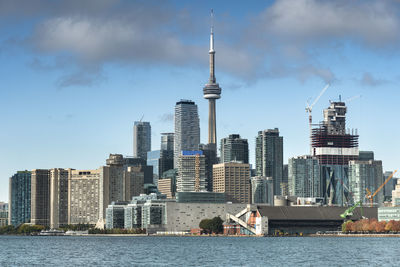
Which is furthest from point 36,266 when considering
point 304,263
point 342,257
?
point 342,257

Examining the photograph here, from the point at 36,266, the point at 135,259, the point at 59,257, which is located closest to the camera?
the point at 36,266

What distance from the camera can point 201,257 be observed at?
16762cm

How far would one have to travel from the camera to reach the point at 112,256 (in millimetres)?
174375

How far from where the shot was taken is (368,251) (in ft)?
593

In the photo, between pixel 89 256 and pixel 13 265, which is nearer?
pixel 13 265

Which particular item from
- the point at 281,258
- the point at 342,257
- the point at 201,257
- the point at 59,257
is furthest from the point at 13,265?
the point at 342,257

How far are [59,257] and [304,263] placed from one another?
5496cm

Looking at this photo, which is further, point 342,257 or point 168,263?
point 342,257

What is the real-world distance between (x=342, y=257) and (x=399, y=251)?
22961 mm

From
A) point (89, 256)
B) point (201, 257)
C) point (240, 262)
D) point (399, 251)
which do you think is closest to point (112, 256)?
point (89, 256)

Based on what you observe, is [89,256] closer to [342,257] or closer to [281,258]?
[281,258]

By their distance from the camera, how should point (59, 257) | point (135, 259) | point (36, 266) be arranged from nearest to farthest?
point (36, 266) < point (135, 259) < point (59, 257)

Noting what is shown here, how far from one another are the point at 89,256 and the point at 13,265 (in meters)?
27.4

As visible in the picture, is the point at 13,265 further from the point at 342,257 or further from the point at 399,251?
the point at 399,251
